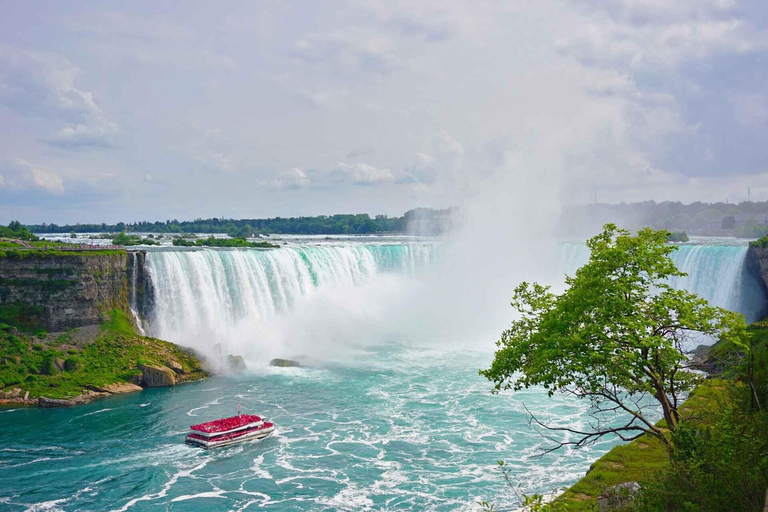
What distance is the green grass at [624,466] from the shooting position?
37.4 ft

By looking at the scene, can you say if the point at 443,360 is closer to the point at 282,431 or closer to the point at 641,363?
the point at 282,431

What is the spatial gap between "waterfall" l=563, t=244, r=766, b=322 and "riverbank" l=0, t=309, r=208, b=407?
1192 inches

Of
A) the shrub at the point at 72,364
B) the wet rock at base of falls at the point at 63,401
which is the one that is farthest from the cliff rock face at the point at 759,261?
the shrub at the point at 72,364

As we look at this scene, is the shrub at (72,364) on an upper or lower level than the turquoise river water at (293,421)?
upper

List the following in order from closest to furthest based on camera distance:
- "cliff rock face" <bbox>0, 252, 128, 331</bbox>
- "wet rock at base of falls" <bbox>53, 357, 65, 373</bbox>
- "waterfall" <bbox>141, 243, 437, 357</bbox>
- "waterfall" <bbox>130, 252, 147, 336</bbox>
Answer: "wet rock at base of falls" <bbox>53, 357, 65, 373</bbox>
"cliff rock face" <bbox>0, 252, 128, 331</bbox>
"waterfall" <bbox>130, 252, 147, 336</bbox>
"waterfall" <bbox>141, 243, 437, 357</bbox>

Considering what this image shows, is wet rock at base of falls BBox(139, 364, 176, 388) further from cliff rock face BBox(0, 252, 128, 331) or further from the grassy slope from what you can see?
cliff rock face BBox(0, 252, 128, 331)

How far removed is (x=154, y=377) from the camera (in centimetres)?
2878

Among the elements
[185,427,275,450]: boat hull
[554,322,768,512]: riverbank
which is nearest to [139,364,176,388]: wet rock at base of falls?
[185,427,275,450]: boat hull

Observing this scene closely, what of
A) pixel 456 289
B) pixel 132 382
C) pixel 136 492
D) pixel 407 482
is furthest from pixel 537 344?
pixel 456 289

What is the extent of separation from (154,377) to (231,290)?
9228 millimetres

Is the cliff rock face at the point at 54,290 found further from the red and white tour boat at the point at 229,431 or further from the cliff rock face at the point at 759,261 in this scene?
the cliff rock face at the point at 759,261

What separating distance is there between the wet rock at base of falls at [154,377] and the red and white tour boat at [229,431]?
7.67 meters

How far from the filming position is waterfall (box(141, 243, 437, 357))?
3456 centimetres

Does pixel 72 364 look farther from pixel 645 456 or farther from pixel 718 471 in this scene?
pixel 718 471
